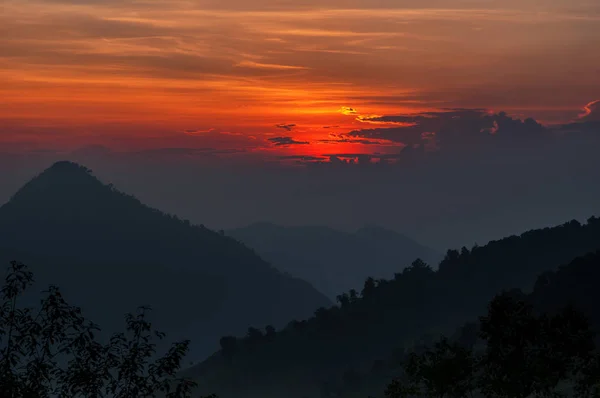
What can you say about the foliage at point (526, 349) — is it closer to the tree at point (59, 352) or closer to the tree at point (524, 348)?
the tree at point (524, 348)

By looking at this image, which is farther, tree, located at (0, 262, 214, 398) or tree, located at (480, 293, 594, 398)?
tree, located at (480, 293, 594, 398)

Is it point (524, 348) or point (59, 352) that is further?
point (524, 348)

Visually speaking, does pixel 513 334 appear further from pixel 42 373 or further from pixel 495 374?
pixel 42 373

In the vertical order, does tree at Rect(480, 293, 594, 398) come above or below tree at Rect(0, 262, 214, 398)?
below

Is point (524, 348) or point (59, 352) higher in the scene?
point (59, 352)

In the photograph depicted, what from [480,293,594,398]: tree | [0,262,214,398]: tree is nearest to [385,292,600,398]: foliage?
[480,293,594,398]: tree

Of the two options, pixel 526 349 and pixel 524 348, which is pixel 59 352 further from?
pixel 526 349

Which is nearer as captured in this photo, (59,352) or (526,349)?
(59,352)

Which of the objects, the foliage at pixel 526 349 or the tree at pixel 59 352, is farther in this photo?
the foliage at pixel 526 349

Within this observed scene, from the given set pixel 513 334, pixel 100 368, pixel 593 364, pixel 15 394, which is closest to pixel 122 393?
pixel 100 368

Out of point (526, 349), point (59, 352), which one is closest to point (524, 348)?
point (526, 349)

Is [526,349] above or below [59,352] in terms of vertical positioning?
below

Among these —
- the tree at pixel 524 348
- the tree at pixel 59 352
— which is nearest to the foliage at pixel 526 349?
the tree at pixel 524 348

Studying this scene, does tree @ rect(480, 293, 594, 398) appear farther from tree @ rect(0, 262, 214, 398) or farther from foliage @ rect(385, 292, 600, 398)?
tree @ rect(0, 262, 214, 398)
